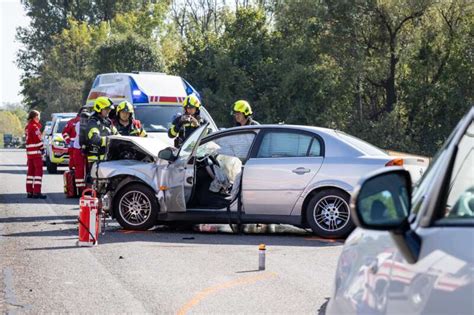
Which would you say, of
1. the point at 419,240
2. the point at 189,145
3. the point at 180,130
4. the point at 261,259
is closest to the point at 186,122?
the point at 180,130

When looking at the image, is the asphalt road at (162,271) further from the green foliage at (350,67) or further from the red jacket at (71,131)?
the green foliage at (350,67)

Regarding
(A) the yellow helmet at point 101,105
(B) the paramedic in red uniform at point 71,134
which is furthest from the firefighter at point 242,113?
(B) the paramedic in red uniform at point 71,134

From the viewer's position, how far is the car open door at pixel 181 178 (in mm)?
13211

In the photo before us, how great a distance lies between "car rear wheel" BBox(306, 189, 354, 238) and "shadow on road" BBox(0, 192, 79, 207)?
692 centimetres

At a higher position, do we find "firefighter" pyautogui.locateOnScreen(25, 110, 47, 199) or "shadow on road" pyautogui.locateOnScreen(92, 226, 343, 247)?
"firefighter" pyautogui.locateOnScreen(25, 110, 47, 199)

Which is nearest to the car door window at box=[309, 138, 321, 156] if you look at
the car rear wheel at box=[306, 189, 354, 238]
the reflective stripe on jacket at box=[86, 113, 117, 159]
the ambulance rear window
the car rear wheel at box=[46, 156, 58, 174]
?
the car rear wheel at box=[306, 189, 354, 238]

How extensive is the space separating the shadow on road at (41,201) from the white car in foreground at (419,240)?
50.2 feet

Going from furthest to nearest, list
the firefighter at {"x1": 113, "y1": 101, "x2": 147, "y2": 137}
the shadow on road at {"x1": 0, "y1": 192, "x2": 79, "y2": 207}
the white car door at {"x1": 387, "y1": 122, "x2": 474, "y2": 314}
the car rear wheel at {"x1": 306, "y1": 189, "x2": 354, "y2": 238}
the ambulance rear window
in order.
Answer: the ambulance rear window
the shadow on road at {"x1": 0, "y1": 192, "x2": 79, "y2": 207}
the firefighter at {"x1": 113, "y1": 101, "x2": 147, "y2": 137}
the car rear wheel at {"x1": 306, "y1": 189, "x2": 354, "y2": 238}
the white car door at {"x1": 387, "y1": 122, "x2": 474, "y2": 314}

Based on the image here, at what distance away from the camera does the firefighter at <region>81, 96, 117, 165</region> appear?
1538 centimetres

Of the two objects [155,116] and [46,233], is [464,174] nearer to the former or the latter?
[46,233]

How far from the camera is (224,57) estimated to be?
138ft

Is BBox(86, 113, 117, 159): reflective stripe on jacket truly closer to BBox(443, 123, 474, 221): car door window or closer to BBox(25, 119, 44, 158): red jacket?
BBox(25, 119, 44, 158): red jacket

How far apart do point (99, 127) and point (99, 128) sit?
0.02m

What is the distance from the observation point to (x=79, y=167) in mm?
18438
